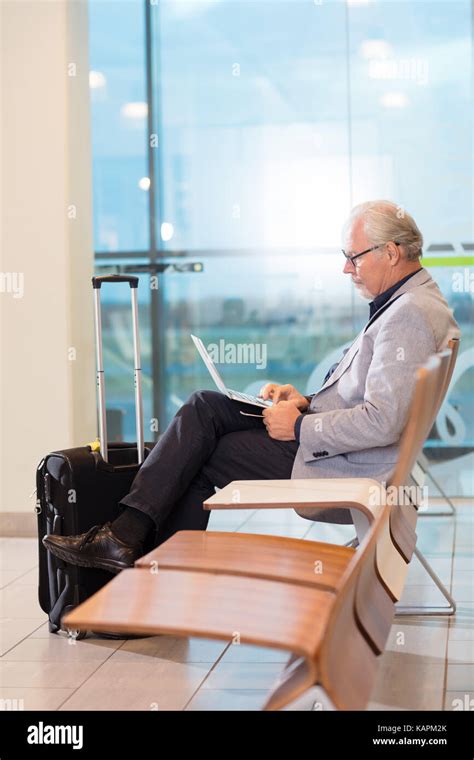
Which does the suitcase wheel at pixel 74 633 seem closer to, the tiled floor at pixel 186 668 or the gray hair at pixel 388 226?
the tiled floor at pixel 186 668

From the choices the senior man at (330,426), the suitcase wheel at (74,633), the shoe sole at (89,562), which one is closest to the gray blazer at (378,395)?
the senior man at (330,426)

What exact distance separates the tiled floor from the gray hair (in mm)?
1172

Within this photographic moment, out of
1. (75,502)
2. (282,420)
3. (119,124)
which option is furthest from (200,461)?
(119,124)

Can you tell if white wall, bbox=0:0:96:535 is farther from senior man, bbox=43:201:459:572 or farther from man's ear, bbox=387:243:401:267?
man's ear, bbox=387:243:401:267

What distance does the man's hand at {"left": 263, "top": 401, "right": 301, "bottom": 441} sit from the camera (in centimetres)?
301

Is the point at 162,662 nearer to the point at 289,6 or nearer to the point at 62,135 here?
the point at 62,135

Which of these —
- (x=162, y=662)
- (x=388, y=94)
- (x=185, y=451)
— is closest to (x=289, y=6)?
(x=388, y=94)

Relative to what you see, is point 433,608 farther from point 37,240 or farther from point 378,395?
point 37,240

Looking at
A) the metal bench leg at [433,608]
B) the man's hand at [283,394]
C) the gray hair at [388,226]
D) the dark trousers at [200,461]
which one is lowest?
the metal bench leg at [433,608]

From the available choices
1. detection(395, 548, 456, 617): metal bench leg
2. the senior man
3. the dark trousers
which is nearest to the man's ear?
the senior man

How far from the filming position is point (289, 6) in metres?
5.44

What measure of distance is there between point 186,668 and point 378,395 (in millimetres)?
926

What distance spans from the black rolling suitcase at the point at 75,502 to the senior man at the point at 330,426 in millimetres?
88

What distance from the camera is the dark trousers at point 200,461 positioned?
2953mm
